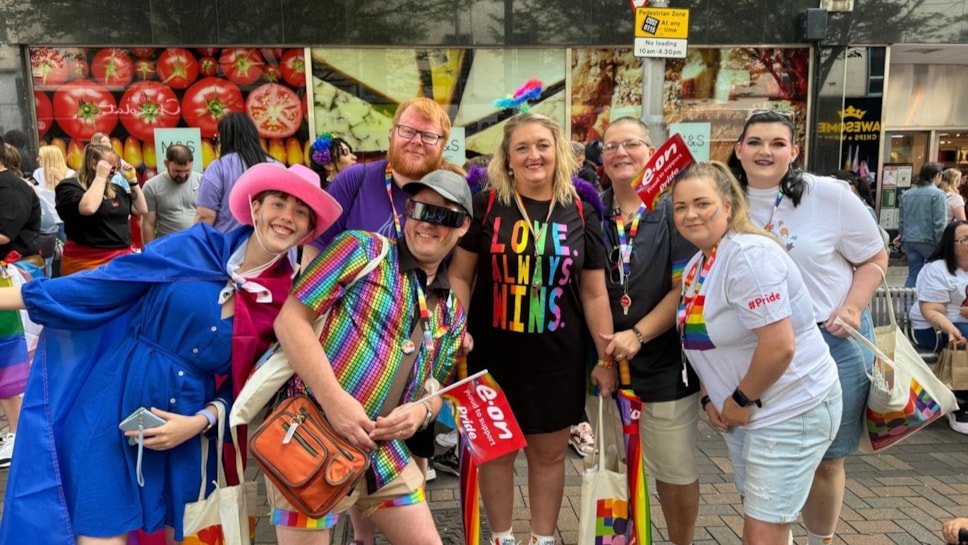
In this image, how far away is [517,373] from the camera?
2.73m

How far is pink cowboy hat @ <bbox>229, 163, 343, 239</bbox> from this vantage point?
215cm

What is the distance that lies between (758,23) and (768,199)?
8393mm

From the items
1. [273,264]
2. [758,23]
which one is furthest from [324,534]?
[758,23]

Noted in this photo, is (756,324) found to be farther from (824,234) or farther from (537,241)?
(537,241)

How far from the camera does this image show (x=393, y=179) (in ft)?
9.39

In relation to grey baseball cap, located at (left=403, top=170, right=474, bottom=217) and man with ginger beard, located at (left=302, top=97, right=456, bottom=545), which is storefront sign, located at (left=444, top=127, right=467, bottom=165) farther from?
grey baseball cap, located at (left=403, top=170, right=474, bottom=217)

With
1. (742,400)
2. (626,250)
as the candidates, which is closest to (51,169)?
(626,250)

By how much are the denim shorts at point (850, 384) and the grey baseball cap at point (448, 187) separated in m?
1.61

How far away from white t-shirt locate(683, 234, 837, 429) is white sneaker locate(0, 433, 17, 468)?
4118mm

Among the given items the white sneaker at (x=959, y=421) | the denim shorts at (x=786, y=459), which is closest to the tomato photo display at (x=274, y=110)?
the white sneaker at (x=959, y=421)

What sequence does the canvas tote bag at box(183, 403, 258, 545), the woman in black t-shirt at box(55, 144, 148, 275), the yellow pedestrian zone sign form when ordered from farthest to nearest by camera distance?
the yellow pedestrian zone sign < the woman in black t-shirt at box(55, 144, 148, 275) < the canvas tote bag at box(183, 403, 258, 545)

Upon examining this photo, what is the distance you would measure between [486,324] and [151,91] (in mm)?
8344

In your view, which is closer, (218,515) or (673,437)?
(218,515)

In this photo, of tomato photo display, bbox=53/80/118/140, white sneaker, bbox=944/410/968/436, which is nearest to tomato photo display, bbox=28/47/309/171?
tomato photo display, bbox=53/80/118/140
